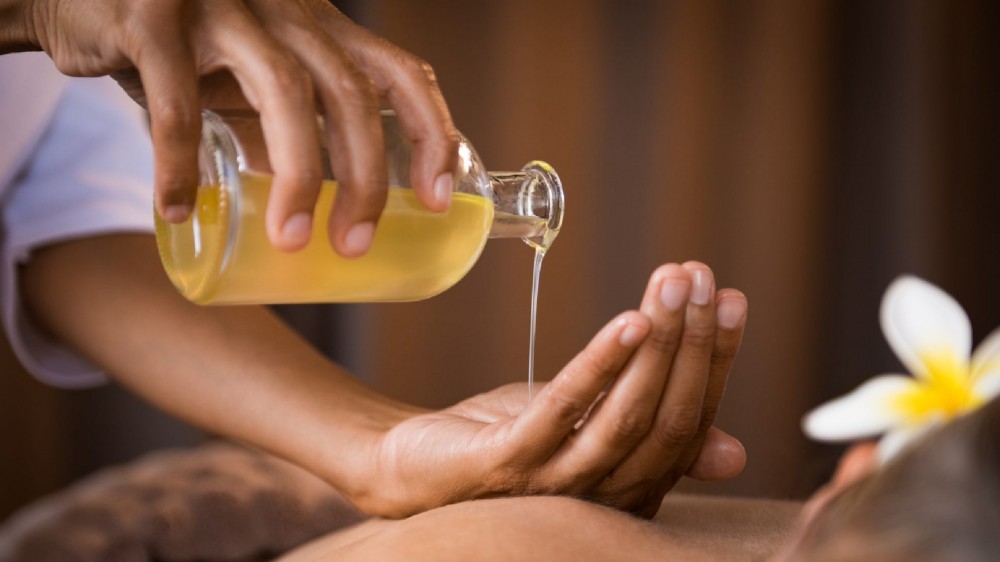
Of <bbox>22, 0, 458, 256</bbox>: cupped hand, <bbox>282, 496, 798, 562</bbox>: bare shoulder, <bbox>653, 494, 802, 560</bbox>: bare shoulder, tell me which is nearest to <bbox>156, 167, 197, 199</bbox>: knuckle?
<bbox>22, 0, 458, 256</bbox>: cupped hand

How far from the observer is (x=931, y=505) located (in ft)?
1.12

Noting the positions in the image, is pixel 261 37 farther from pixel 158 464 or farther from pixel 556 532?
Result: pixel 158 464

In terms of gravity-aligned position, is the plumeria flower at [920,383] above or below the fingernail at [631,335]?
above

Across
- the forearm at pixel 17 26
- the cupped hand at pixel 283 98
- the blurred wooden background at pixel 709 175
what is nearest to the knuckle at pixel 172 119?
the cupped hand at pixel 283 98

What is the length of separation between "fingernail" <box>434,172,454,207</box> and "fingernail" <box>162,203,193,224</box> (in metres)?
0.16

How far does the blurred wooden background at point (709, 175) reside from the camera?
259 centimetres

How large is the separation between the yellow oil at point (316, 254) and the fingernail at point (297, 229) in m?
0.07

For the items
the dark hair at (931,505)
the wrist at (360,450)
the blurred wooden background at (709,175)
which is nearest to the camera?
the dark hair at (931,505)

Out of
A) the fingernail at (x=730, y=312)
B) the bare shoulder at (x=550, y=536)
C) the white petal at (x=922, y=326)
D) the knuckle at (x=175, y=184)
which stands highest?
the white petal at (x=922, y=326)

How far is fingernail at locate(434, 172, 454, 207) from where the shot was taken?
28.0 inches

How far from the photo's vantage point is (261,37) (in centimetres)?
64

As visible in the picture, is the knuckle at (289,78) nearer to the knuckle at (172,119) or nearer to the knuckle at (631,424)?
the knuckle at (172,119)

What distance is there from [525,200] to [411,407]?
0.88 feet

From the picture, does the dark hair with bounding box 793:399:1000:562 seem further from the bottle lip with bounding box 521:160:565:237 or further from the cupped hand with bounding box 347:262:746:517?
the bottle lip with bounding box 521:160:565:237
